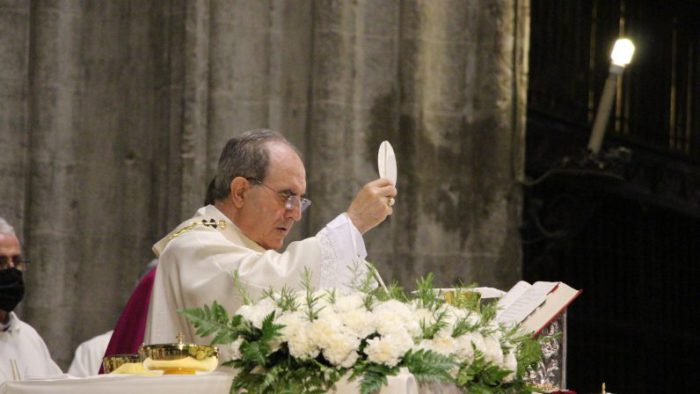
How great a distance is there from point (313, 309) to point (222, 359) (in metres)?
0.88

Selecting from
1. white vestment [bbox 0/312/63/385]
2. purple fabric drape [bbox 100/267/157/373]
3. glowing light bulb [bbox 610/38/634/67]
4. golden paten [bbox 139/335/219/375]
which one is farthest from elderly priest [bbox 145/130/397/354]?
glowing light bulb [bbox 610/38/634/67]

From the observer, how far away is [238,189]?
5801 millimetres

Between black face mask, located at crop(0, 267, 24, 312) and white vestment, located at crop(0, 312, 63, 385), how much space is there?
298 mm

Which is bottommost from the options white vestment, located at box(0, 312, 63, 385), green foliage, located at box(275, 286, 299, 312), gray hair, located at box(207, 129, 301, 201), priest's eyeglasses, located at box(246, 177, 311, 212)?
white vestment, located at box(0, 312, 63, 385)

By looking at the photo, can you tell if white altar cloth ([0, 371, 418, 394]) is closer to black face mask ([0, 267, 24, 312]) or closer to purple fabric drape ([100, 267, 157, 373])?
purple fabric drape ([100, 267, 157, 373])

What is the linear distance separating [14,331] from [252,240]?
1.89 meters

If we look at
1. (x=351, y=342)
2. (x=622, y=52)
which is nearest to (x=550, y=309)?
(x=351, y=342)

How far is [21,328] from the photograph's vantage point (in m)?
7.37

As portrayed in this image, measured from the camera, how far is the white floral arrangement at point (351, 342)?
425cm

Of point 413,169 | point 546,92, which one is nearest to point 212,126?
point 413,169

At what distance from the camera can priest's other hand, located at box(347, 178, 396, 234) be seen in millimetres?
5273

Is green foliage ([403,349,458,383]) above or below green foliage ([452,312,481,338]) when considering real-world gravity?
below

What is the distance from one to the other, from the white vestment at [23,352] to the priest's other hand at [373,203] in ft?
7.43

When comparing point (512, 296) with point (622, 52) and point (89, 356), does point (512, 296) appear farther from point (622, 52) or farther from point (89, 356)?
point (622, 52)
